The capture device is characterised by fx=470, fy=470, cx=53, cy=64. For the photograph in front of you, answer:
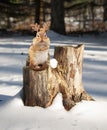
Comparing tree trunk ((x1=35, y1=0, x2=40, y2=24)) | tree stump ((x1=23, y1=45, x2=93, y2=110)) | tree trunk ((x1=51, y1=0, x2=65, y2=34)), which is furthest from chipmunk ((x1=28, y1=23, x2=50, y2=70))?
tree trunk ((x1=35, y1=0, x2=40, y2=24))

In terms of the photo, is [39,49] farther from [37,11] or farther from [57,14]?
[37,11]

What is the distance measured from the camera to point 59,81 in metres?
5.55

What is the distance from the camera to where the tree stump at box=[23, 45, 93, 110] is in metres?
5.41

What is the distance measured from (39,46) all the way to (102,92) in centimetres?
151

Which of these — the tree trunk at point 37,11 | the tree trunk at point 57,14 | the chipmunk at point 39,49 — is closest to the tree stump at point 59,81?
the chipmunk at point 39,49

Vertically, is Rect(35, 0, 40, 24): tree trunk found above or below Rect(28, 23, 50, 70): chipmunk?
below

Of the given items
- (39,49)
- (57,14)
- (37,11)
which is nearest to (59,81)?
(39,49)

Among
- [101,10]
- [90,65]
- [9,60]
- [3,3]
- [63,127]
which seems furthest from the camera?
[101,10]

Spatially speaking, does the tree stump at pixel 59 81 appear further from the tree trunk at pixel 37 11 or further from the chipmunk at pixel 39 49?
the tree trunk at pixel 37 11

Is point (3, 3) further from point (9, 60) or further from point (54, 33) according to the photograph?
point (9, 60)

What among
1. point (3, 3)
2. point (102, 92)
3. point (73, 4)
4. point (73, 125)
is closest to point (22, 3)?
point (3, 3)

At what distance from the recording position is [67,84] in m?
5.61

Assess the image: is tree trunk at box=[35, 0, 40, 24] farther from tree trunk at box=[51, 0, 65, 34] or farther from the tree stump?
the tree stump

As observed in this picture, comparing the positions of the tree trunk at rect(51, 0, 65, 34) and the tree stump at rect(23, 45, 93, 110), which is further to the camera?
the tree trunk at rect(51, 0, 65, 34)
